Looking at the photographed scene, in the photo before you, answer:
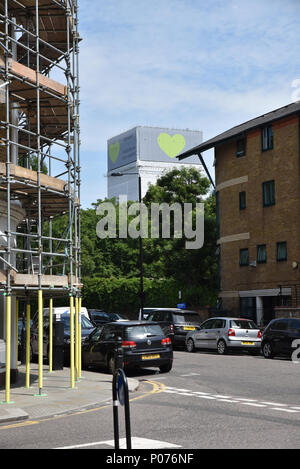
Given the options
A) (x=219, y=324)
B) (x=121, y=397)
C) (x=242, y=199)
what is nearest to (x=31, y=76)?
(x=121, y=397)

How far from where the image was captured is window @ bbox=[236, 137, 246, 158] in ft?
133

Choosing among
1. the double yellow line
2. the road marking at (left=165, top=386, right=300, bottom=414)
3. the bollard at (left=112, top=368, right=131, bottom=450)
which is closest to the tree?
the double yellow line

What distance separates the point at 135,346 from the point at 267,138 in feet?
72.3

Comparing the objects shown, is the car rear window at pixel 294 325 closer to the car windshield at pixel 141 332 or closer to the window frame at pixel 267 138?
the car windshield at pixel 141 332

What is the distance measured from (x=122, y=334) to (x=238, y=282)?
21.2 meters

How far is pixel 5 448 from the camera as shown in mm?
9406

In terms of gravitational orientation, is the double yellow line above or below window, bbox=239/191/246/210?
below

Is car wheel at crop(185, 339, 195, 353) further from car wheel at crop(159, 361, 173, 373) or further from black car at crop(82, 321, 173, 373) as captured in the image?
car wheel at crop(159, 361, 173, 373)

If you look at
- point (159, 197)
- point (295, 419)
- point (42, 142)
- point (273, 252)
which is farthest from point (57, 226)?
point (295, 419)

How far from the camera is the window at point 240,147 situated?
40656 mm

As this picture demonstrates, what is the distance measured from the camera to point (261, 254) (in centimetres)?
3888

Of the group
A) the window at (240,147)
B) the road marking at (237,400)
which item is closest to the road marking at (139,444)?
the road marking at (237,400)
